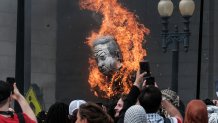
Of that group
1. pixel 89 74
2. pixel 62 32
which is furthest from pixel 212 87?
pixel 62 32

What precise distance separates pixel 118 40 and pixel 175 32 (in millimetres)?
1712

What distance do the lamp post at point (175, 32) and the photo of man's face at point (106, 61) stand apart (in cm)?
121

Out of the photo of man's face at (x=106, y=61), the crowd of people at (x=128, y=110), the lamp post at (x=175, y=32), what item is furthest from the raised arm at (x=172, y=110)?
the photo of man's face at (x=106, y=61)

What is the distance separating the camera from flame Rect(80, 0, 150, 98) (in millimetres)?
13156

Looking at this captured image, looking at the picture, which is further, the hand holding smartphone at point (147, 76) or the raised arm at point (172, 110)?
the hand holding smartphone at point (147, 76)

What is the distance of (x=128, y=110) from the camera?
15.2 ft

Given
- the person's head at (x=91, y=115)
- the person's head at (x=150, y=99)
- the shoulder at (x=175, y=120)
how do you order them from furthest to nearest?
the shoulder at (x=175, y=120)
the person's head at (x=150, y=99)
the person's head at (x=91, y=115)

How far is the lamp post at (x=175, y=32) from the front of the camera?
11352 millimetres

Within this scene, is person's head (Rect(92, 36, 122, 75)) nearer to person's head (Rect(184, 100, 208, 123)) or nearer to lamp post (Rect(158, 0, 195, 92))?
lamp post (Rect(158, 0, 195, 92))

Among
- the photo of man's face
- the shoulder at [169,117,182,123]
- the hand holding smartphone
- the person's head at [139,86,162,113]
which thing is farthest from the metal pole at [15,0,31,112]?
the person's head at [139,86,162,113]

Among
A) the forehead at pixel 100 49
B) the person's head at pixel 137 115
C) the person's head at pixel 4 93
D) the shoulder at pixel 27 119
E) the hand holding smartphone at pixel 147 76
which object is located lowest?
the shoulder at pixel 27 119

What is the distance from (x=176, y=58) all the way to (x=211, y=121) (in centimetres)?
605

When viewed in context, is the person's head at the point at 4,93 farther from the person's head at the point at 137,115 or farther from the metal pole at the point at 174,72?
the metal pole at the point at 174,72

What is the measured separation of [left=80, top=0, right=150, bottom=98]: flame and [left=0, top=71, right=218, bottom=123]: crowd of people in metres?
7.13
